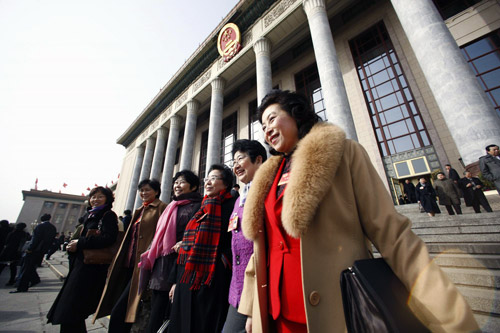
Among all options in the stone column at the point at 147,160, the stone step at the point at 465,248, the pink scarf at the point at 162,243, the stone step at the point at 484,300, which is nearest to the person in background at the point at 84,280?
the pink scarf at the point at 162,243

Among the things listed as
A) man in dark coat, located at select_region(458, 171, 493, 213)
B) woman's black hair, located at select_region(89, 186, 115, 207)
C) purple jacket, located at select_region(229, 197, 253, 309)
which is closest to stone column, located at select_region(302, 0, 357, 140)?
man in dark coat, located at select_region(458, 171, 493, 213)

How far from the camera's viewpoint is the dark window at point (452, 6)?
8.66m

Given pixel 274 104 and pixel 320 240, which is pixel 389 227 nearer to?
pixel 320 240

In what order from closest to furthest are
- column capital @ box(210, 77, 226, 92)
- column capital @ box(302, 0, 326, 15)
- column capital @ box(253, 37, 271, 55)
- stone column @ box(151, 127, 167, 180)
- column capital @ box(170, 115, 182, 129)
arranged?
column capital @ box(302, 0, 326, 15) → column capital @ box(253, 37, 271, 55) → column capital @ box(210, 77, 226, 92) → stone column @ box(151, 127, 167, 180) → column capital @ box(170, 115, 182, 129)

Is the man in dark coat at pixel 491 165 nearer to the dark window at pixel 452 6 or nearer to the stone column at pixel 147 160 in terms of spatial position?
the dark window at pixel 452 6

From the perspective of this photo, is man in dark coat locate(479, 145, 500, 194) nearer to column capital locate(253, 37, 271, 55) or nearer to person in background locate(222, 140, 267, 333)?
person in background locate(222, 140, 267, 333)

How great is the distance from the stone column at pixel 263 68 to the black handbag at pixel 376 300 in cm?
844

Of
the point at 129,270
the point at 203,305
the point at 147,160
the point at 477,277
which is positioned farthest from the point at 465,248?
the point at 147,160

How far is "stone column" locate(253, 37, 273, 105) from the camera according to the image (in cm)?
870

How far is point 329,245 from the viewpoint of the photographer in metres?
0.86

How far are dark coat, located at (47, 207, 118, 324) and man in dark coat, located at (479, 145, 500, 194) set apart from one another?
662cm

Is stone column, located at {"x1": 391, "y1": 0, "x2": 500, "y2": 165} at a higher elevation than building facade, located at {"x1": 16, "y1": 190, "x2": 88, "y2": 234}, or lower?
Result: lower

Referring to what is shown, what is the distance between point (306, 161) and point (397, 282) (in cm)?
55

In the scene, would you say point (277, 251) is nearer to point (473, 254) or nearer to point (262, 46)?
point (473, 254)
